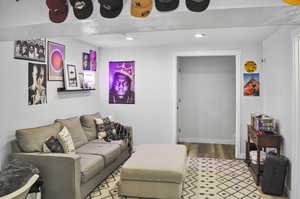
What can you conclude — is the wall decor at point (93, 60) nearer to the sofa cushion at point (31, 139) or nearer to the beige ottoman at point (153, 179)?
the sofa cushion at point (31, 139)

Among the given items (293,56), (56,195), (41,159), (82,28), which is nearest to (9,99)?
(41,159)

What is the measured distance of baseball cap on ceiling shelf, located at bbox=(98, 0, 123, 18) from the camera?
188 centimetres

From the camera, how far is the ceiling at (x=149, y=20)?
1709mm

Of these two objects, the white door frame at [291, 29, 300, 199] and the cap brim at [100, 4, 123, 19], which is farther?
the white door frame at [291, 29, 300, 199]

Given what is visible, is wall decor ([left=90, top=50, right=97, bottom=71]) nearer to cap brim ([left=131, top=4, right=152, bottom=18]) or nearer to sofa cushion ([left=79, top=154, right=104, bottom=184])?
sofa cushion ([left=79, top=154, right=104, bottom=184])

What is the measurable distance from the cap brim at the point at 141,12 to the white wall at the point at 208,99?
14.3 ft

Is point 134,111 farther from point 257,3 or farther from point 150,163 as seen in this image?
point 257,3

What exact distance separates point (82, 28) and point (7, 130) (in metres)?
1.75

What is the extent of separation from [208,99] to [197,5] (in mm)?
4462

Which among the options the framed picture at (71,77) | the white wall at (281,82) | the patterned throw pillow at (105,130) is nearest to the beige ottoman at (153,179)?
the patterned throw pillow at (105,130)

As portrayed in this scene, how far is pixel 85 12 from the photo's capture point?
1999 millimetres

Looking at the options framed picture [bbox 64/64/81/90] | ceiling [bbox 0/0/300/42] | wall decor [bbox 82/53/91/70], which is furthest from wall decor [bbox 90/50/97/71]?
ceiling [bbox 0/0/300/42]

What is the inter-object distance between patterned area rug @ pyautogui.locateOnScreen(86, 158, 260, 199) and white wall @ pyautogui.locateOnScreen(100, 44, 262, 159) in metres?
1.11

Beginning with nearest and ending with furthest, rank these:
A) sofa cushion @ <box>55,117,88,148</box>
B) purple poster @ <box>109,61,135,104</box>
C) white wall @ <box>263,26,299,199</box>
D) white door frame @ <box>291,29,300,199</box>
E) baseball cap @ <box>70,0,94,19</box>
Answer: baseball cap @ <box>70,0,94,19</box> → white door frame @ <box>291,29,300,199</box> → white wall @ <box>263,26,299,199</box> → sofa cushion @ <box>55,117,88,148</box> → purple poster @ <box>109,61,135,104</box>
